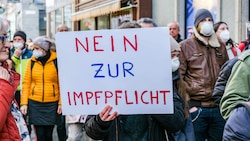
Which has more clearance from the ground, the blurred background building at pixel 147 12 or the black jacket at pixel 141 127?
the blurred background building at pixel 147 12

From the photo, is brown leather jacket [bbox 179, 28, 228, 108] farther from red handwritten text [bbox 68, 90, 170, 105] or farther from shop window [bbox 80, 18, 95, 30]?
shop window [bbox 80, 18, 95, 30]

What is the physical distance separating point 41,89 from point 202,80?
253 cm

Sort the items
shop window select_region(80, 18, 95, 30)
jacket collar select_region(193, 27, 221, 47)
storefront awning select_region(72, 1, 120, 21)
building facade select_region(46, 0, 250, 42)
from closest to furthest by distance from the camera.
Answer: jacket collar select_region(193, 27, 221, 47) → building facade select_region(46, 0, 250, 42) → storefront awning select_region(72, 1, 120, 21) → shop window select_region(80, 18, 95, 30)

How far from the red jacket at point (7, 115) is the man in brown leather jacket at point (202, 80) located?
3.16 meters

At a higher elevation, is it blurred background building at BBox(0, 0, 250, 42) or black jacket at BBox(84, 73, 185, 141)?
blurred background building at BBox(0, 0, 250, 42)

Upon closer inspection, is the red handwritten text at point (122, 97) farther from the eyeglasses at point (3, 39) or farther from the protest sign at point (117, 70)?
the eyeglasses at point (3, 39)

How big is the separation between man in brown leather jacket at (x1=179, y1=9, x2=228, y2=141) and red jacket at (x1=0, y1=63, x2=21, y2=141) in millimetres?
3158

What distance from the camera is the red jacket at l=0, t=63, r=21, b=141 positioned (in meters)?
3.05

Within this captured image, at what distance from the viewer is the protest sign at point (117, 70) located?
346cm

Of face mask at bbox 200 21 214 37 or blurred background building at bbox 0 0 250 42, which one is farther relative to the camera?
blurred background building at bbox 0 0 250 42

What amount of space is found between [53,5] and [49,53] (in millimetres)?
27750

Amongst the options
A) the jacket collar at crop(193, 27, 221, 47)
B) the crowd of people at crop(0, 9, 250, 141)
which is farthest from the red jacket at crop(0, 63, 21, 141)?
the jacket collar at crop(193, 27, 221, 47)

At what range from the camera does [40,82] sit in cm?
779

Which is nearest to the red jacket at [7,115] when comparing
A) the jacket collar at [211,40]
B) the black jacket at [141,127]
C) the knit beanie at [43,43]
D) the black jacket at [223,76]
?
the black jacket at [141,127]
